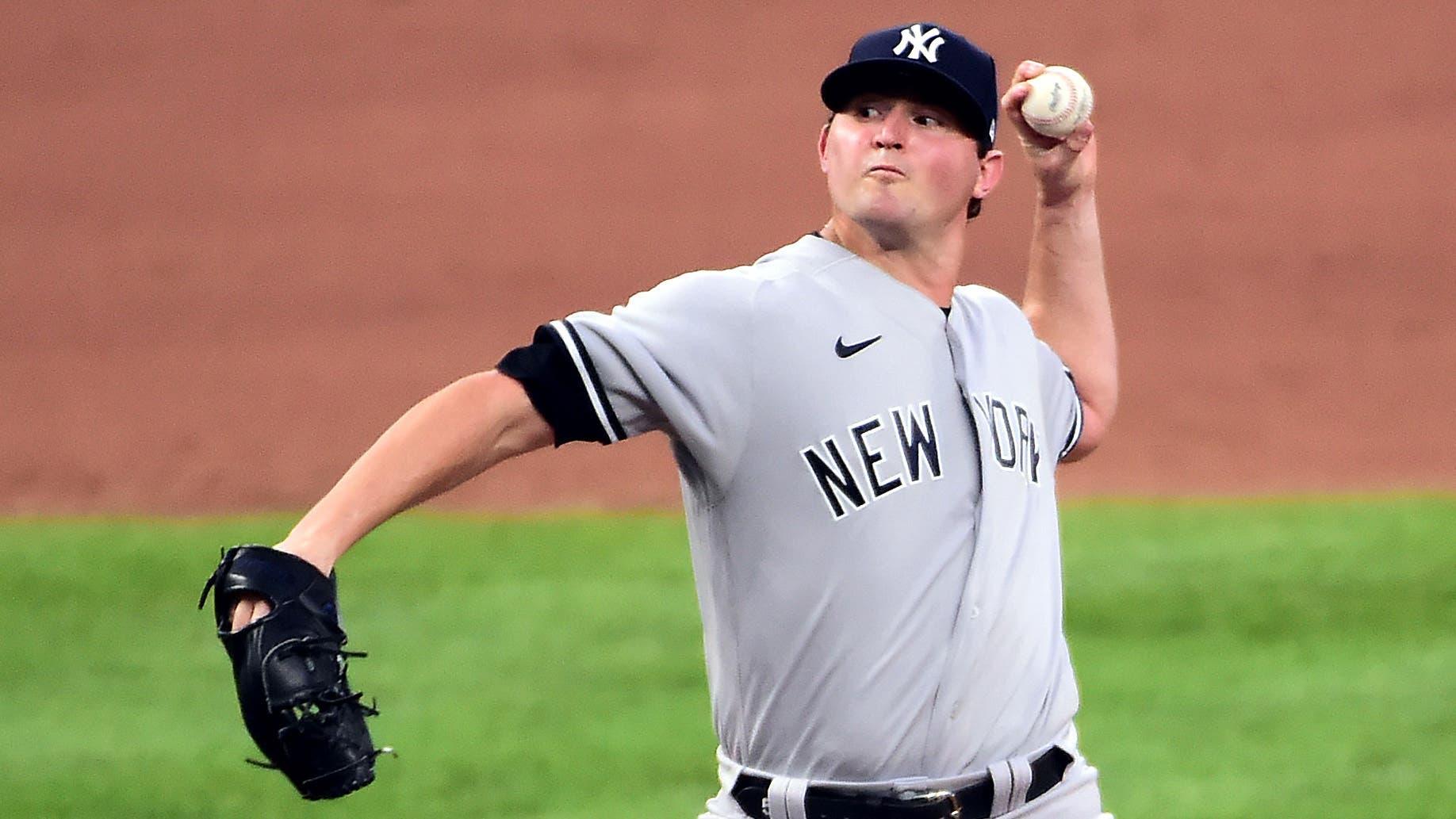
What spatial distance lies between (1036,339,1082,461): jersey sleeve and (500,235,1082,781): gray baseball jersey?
414 mm

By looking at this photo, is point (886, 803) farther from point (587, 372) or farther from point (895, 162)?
point (895, 162)

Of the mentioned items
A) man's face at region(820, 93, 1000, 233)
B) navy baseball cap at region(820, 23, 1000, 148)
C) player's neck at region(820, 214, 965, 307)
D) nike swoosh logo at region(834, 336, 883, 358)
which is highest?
navy baseball cap at region(820, 23, 1000, 148)

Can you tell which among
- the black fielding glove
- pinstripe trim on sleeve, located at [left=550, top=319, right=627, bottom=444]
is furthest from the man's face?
the black fielding glove

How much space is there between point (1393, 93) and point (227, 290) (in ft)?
24.3

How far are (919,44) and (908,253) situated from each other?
1.05 feet

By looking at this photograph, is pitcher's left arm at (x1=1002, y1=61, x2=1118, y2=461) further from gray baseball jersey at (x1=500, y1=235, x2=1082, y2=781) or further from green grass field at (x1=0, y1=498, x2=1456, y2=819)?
green grass field at (x1=0, y1=498, x2=1456, y2=819)

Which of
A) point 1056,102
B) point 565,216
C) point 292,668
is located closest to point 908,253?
point 1056,102

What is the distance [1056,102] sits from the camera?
354 cm

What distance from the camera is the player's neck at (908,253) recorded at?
320 centimetres

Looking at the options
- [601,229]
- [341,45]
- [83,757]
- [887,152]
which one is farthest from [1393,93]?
[887,152]

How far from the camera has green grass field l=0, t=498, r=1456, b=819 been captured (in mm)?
6465

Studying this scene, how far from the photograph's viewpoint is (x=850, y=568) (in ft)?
9.75

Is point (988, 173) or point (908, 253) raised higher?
point (988, 173)

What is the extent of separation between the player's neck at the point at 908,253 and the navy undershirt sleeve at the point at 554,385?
2.07ft
